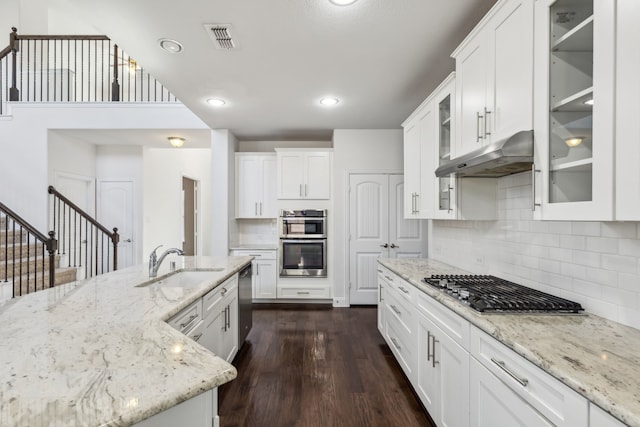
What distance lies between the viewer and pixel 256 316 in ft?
13.7

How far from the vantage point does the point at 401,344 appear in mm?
2531

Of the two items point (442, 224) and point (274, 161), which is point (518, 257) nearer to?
point (442, 224)

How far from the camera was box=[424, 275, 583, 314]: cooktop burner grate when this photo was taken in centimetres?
144

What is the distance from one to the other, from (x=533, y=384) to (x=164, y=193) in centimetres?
655

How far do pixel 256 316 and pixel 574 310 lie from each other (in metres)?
3.56

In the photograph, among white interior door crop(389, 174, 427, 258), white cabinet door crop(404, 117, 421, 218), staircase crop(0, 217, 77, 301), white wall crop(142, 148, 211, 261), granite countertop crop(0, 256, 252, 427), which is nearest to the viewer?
granite countertop crop(0, 256, 252, 427)

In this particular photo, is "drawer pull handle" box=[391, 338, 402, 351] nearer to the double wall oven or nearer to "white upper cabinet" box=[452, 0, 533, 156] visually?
"white upper cabinet" box=[452, 0, 533, 156]

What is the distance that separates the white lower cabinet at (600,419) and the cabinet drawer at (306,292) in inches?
154

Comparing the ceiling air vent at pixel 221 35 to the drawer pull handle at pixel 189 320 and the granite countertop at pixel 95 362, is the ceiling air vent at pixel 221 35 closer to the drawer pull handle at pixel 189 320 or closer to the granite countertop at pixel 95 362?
the granite countertop at pixel 95 362

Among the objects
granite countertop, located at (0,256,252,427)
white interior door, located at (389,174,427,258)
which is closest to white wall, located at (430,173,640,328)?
granite countertop, located at (0,256,252,427)

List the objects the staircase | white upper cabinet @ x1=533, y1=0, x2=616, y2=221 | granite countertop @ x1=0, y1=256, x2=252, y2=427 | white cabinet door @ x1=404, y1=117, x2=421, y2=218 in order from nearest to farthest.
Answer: granite countertop @ x1=0, y1=256, x2=252, y2=427 → white upper cabinet @ x1=533, y1=0, x2=616, y2=221 → white cabinet door @ x1=404, y1=117, x2=421, y2=218 → the staircase

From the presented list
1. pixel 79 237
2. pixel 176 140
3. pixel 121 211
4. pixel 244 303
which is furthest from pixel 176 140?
pixel 244 303

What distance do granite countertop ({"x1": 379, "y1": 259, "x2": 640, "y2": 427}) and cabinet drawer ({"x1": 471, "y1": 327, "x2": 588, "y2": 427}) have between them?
4 cm

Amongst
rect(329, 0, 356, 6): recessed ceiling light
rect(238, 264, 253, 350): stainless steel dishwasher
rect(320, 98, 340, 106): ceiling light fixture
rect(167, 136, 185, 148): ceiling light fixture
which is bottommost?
rect(238, 264, 253, 350): stainless steel dishwasher
